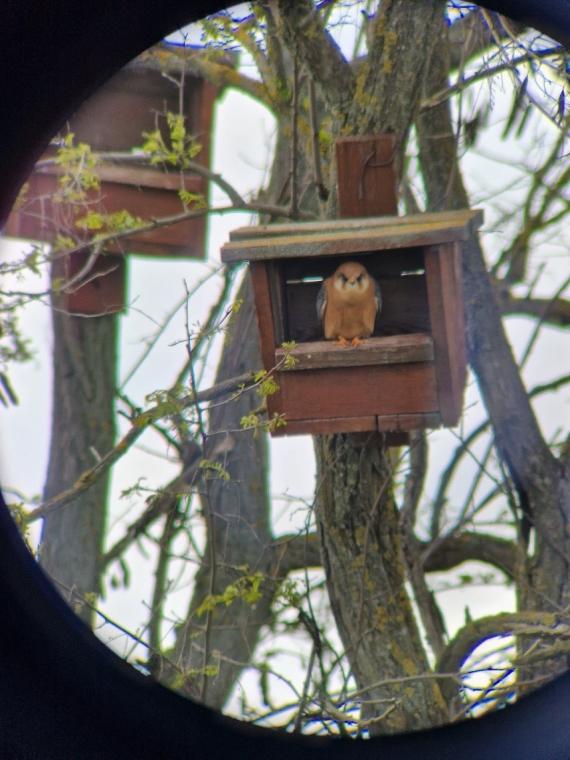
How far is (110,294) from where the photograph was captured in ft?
9.31

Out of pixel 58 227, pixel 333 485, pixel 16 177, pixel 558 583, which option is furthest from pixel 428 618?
pixel 16 177

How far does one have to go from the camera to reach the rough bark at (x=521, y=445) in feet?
8.10

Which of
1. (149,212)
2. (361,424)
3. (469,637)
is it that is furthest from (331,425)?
(149,212)

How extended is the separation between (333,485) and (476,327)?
0.52 meters

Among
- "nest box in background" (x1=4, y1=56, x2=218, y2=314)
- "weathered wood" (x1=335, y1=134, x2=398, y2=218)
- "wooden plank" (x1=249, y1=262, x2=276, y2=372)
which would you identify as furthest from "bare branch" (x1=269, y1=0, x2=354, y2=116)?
"nest box in background" (x1=4, y1=56, x2=218, y2=314)

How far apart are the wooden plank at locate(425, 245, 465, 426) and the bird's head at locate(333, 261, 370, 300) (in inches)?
4.8

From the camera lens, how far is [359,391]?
1951 mm

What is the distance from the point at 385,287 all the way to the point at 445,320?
191 mm

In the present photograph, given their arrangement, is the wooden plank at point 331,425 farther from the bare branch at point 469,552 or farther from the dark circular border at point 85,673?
the bare branch at point 469,552

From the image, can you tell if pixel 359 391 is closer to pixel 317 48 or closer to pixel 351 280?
pixel 351 280

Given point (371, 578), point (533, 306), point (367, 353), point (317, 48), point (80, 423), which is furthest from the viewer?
point (80, 423)

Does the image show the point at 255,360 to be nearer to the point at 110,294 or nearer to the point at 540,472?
the point at 110,294

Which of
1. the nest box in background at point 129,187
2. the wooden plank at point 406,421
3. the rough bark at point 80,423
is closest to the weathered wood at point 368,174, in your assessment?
the wooden plank at point 406,421

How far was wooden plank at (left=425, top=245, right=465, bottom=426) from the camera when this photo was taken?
188 cm
